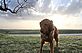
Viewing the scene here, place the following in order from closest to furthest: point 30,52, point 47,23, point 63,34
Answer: point 47,23, point 30,52, point 63,34

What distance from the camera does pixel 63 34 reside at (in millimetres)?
20062

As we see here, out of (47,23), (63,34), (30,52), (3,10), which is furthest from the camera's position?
(63,34)

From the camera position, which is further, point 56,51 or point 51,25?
point 56,51

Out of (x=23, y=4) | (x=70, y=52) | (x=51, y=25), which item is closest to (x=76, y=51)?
(x=70, y=52)

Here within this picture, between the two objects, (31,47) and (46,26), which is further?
(31,47)

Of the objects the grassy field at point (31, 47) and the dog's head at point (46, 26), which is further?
the grassy field at point (31, 47)

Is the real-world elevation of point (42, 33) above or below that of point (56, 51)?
above

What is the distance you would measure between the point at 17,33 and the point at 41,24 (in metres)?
12.6

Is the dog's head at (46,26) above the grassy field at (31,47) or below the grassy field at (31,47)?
above

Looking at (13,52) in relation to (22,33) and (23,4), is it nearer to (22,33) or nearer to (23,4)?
(23,4)

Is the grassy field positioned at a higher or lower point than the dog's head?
lower

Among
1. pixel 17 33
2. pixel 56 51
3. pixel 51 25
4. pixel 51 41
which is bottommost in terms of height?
pixel 17 33

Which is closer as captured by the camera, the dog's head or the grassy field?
the dog's head

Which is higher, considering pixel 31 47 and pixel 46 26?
pixel 46 26
